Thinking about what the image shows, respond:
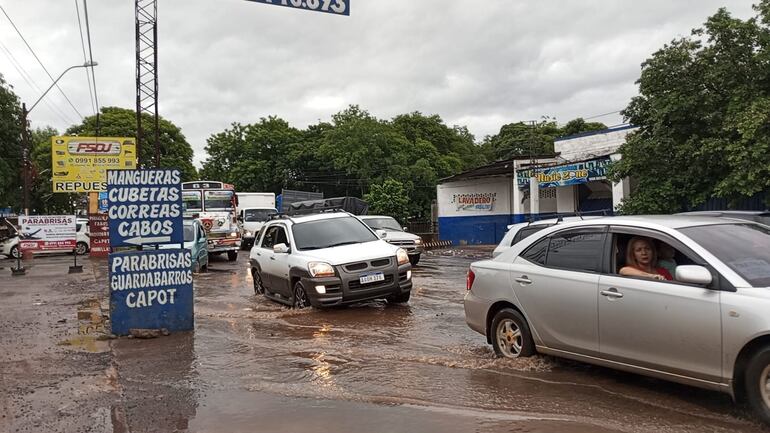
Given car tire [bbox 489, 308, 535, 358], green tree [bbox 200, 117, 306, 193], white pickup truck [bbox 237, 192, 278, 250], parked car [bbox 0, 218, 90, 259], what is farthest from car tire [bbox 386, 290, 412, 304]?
green tree [bbox 200, 117, 306, 193]

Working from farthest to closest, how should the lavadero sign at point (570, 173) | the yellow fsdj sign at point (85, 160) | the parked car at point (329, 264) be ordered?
the yellow fsdj sign at point (85, 160) < the lavadero sign at point (570, 173) < the parked car at point (329, 264)

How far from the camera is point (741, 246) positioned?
4.99 meters

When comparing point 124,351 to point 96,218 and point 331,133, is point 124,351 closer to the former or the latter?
point 96,218

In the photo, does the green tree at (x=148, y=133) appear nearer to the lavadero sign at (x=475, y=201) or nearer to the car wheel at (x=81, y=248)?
the car wheel at (x=81, y=248)

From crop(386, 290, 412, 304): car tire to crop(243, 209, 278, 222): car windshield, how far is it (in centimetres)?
2388

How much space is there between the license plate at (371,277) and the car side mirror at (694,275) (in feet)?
18.8

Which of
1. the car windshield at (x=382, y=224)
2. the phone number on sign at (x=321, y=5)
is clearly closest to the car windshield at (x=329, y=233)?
the phone number on sign at (x=321, y=5)

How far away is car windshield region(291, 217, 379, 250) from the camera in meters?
10.8

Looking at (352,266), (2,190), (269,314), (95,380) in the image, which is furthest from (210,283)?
(2,190)

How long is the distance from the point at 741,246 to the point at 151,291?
7.10 meters

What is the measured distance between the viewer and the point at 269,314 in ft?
34.0

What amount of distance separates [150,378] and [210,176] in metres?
62.7

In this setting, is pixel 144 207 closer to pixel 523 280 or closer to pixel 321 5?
pixel 321 5

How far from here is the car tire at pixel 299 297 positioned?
10164 mm
